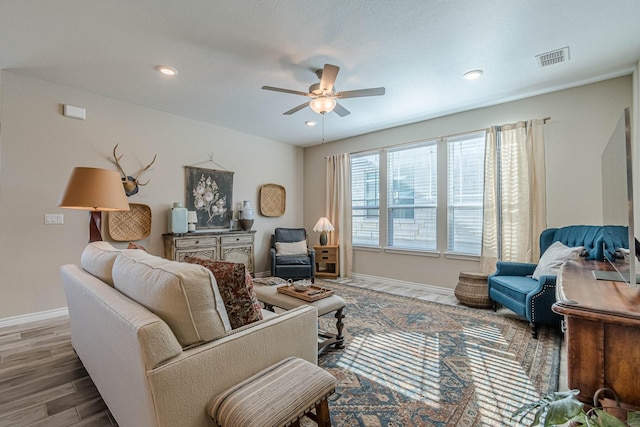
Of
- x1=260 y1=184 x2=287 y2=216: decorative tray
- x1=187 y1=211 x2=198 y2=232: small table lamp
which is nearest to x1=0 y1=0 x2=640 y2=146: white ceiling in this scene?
x1=187 y1=211 x2=198 y2=232: small table lamp

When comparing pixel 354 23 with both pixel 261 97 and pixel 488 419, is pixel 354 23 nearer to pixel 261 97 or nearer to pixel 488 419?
pixel 261 97

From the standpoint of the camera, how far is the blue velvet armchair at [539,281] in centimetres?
258

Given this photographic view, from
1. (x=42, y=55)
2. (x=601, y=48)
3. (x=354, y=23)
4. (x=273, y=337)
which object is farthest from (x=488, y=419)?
(x=42, y=55)

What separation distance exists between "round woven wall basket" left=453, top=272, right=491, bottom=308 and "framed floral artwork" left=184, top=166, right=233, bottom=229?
12.4ft

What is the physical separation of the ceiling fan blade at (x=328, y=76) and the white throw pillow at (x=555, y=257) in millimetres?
2683

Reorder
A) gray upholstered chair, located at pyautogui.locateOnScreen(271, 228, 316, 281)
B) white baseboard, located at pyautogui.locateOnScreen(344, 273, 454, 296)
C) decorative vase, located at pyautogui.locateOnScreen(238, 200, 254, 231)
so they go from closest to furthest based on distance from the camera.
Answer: white baseboard, located at pyautogui.locateOnScreen(344, 273, 454, 296), gray upholstered chair, located at pyautogui.locateOnScreen(271, 228, 316, 281), decorative vase, located at pyautogui.locateOnScreen(238, 200, 254, 231)

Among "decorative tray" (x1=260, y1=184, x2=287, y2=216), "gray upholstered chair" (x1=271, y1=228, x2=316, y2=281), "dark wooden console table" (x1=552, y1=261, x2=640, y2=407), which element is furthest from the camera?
"decorative tray" (x1=260, y1=184, x2=287, y2=216)

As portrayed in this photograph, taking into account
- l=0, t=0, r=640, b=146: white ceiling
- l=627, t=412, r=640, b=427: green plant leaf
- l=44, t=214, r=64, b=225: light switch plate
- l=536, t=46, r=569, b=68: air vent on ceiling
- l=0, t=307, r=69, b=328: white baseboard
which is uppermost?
l=0, t=0, r=640, b=146: white ceiling

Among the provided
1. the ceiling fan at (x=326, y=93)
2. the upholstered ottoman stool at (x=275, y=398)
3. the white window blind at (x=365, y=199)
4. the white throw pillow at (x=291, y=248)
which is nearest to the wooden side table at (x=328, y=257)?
the white throw pillow at (x=291, y=248)

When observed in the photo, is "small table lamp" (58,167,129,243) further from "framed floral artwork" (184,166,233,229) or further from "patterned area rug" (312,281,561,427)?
"patterned area rug" (312,281,561,427)

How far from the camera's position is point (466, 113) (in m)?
4.12

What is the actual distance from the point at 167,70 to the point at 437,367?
12.4 feet

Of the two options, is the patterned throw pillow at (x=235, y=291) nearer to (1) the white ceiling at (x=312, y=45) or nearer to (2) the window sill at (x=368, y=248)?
(1) the white ceiling at (x=312, y=45)

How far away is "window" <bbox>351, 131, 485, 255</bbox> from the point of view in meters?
4.12
